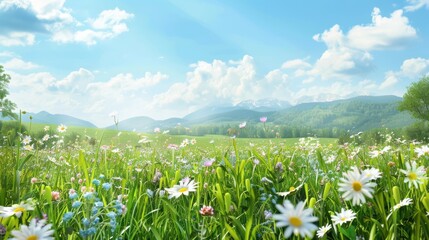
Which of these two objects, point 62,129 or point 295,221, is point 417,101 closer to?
point 62,129

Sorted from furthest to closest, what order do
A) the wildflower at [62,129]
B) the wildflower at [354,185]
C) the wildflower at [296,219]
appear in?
1. the wildflower at [62,129]
2. the wildflower at [354,185]
3. the wildflower at [296,219]

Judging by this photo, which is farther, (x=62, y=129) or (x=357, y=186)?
(x=62, y=129)

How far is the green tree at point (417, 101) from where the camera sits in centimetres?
7550

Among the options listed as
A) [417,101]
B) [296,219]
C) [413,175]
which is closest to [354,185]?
[296,219]

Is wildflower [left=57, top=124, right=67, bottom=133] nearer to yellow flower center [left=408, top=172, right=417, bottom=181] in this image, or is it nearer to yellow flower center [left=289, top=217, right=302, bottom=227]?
yellow flower center [left=408, top=172, right=417, bottom=181]

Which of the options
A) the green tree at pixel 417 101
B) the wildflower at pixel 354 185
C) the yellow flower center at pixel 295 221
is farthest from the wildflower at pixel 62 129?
the green tree at pixel 417 101

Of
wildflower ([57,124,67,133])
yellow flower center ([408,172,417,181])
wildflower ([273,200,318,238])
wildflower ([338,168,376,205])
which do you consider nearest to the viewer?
wildflower ([273,200,318,238])

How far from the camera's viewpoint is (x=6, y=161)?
3.93 m

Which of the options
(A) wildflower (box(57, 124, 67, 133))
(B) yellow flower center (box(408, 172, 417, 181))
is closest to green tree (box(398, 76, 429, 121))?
(A) wildflower (box(57, 124, 67, 133))

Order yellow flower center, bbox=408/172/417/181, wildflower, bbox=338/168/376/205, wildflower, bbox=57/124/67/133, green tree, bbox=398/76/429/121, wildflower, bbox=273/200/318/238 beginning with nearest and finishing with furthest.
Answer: wildflower, bbox=273/200/318/238, wildflower, bbox=338/168/376/205, yellow flower center, bbox=408/172/417/181, wildflower, bbox=57/124/67/133, green tree, bbox=398/76/429/121

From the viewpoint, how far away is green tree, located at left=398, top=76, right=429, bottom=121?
2972 inches

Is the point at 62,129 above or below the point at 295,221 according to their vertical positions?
above

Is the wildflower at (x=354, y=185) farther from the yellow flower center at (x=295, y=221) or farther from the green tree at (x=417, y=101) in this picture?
the green tree at (x=417, y=101)

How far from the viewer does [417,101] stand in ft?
251
